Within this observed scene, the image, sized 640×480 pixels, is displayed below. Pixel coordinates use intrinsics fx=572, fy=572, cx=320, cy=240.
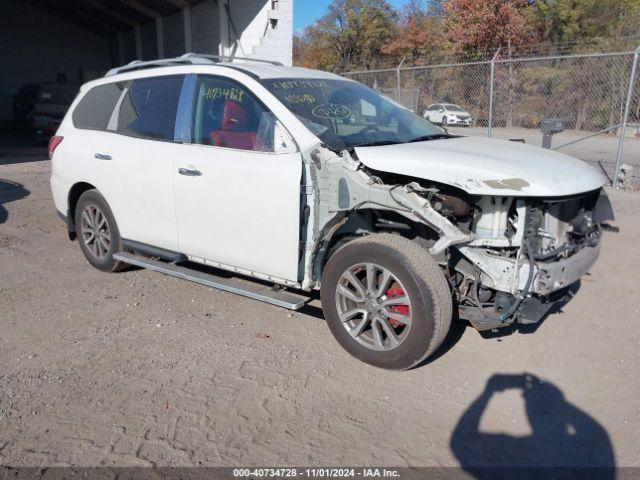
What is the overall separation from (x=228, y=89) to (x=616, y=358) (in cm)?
353

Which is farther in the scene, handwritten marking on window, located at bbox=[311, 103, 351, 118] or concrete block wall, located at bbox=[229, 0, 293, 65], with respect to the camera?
concrete block wall, located at bbox=[229, 0, 293, 65]

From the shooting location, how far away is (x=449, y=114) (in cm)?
1411

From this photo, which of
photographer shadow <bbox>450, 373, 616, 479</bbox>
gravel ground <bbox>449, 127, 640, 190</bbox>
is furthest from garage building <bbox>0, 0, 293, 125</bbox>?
photographer shadow <bbox>450, 373, 616, 479</bbox>

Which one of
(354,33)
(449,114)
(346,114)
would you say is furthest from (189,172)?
(354,33)

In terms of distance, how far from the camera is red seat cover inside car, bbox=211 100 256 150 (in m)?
4.39

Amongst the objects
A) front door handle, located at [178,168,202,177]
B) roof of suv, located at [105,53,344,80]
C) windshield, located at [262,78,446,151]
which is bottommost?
front door handle, located at [178,168,202,177]

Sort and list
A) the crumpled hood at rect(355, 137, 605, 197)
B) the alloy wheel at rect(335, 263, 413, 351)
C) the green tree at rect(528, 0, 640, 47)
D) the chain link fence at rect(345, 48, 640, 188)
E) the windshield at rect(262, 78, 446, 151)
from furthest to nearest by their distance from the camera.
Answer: the green tree at rect(528, 0, 640, 47) < the chain link fence at rect(345, 48, 640, 188) < the windshield at rect(262, 78, 446, 151) < the alloy wheel at rect(335, 263, 413, 351) < the crumpled hood at rect(355, 137, 605, 197)

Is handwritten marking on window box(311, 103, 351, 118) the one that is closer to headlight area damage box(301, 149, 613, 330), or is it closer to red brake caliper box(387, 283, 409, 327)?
headlight area damage box(301, 149, 613, 330)

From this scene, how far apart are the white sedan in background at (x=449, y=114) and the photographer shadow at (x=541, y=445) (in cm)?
1126

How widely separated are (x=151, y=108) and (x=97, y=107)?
0.96 m

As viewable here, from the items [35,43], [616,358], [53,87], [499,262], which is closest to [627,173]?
[616,358]

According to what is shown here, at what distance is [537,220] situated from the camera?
358cm

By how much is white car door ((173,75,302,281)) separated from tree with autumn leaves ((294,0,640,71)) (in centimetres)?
1923

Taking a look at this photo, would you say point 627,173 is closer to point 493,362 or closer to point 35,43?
point 493,362
